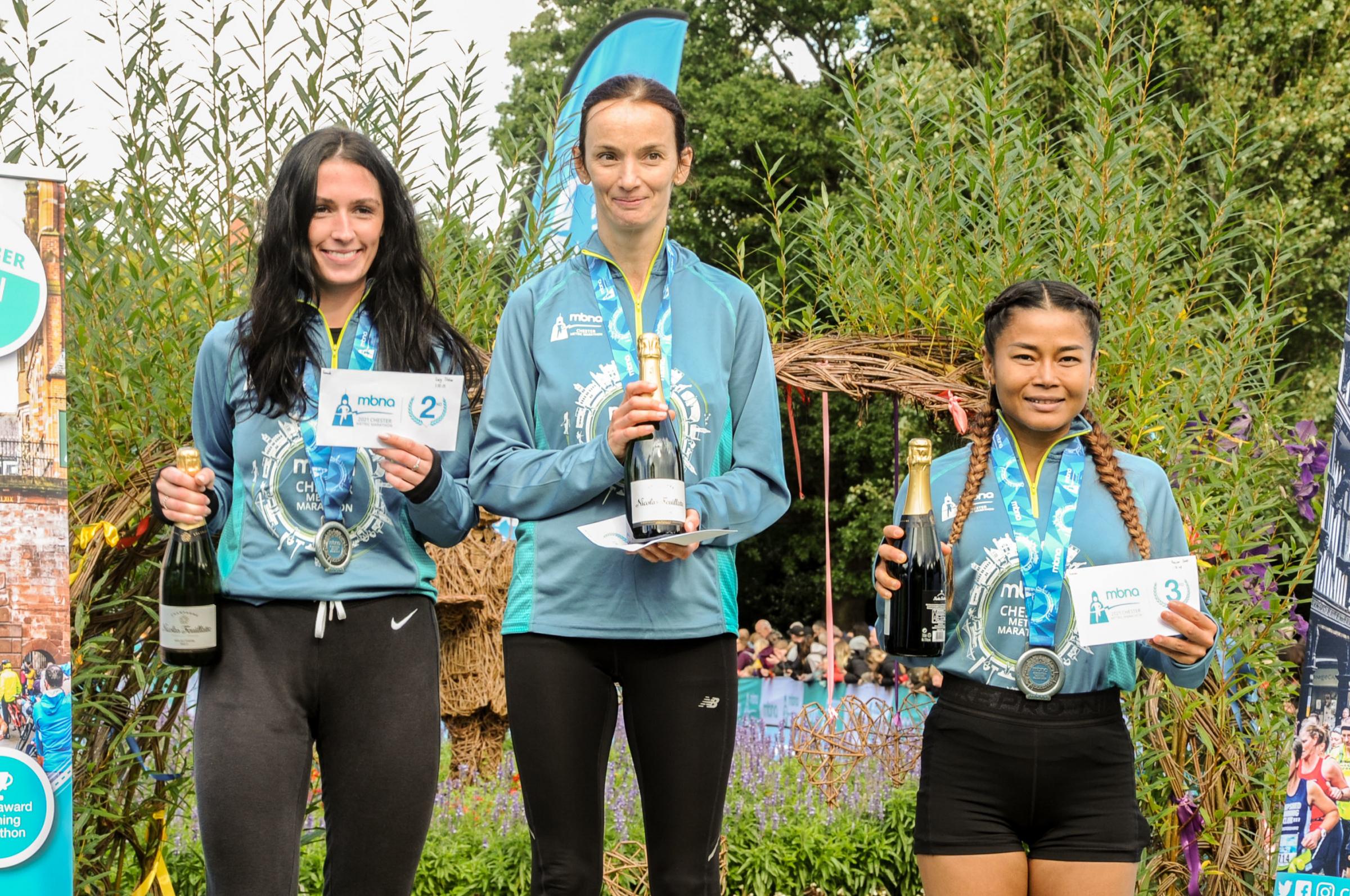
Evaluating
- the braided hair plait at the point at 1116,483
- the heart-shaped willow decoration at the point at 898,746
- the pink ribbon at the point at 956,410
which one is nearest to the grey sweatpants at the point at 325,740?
the braided hair plait at the point at 1116,483

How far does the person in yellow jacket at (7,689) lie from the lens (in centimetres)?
260

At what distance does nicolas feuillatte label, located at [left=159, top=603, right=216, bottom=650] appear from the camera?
250 cm

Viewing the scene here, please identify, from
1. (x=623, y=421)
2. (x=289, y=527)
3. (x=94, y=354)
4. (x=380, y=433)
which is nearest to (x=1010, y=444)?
(x=623, y=421)

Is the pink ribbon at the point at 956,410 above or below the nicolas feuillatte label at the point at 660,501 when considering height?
above

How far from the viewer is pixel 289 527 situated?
2.57 metres

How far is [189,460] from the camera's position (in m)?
2.55

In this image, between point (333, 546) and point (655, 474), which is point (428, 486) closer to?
point (333, 546)

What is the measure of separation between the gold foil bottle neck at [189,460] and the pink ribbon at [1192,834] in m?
2.82

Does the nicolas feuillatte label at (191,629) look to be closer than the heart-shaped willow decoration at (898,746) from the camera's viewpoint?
Yes

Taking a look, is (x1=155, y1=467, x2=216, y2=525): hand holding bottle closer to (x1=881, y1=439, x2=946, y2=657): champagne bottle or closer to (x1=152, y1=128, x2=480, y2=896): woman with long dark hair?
(x1=152, y1=128, x2=480, y2=896): woman with long dark hair

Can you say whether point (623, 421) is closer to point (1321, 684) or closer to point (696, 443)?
point (696, 443)

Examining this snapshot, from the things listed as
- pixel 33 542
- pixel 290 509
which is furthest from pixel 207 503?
pixel 33 542

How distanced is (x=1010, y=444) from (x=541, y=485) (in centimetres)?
99

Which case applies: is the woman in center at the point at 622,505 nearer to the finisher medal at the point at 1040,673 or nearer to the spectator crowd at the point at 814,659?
the finisher medal at the point at 1040,673
